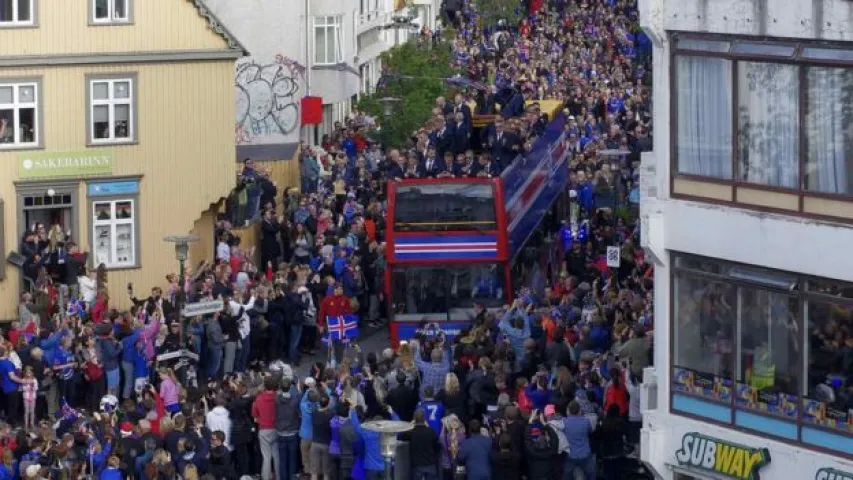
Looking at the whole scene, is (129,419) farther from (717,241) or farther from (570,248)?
(570,248)

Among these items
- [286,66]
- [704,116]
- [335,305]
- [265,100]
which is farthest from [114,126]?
[704,116]

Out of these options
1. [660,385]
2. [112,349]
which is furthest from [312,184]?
[660,385]

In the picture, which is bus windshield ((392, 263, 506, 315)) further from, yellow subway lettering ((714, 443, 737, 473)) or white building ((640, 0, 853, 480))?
yellow subway lettering ((714, 443, 737, 473))

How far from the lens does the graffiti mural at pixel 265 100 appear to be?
70.0 meters

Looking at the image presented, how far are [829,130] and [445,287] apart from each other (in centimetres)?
1589

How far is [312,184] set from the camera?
66062mm

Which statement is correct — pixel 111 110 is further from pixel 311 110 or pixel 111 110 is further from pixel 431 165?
pixel 311 110

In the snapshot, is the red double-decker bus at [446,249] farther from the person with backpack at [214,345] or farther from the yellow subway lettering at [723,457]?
the yellow subway lettering at [723,457]

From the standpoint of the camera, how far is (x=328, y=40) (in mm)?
73688

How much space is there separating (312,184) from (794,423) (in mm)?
27688

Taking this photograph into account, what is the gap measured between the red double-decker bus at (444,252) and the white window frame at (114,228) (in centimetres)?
680

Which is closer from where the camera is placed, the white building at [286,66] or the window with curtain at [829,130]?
the window with curtain at [829,130]

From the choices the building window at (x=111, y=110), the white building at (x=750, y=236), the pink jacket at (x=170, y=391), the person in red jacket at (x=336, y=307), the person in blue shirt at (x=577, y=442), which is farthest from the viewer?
the building window at (x=111, y=110)

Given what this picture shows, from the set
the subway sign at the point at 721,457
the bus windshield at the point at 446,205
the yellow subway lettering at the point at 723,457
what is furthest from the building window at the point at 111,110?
the yellow subway lettering at the point at 723,457
